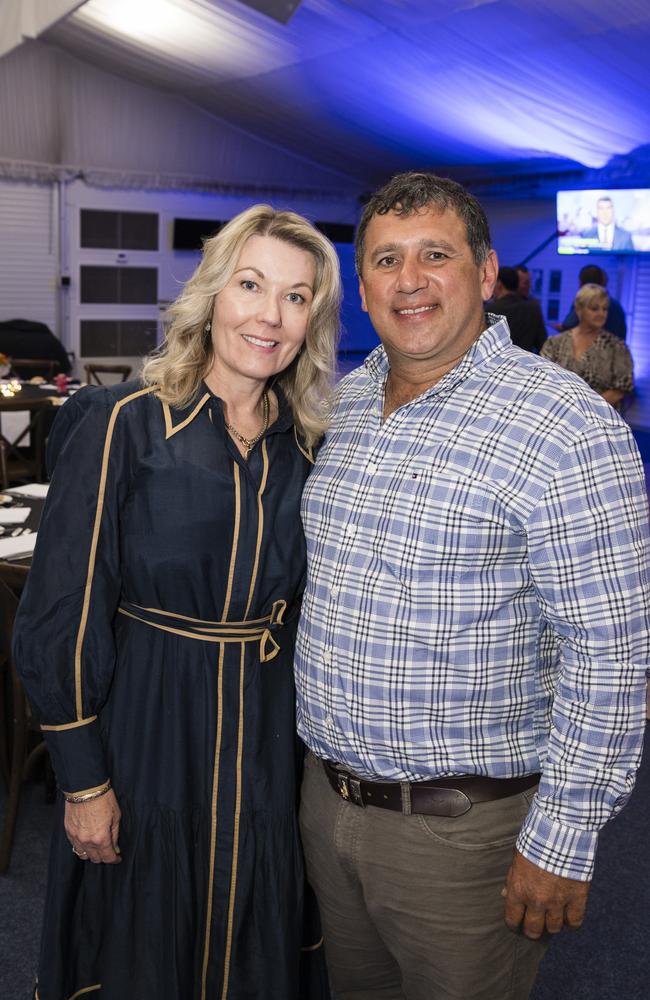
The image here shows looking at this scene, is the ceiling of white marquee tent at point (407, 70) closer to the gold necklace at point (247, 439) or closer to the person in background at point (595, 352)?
the person in background at point (595, 352)

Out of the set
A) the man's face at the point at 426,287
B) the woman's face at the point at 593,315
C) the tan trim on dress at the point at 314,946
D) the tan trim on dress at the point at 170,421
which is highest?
the woman's face at the point at 593,315

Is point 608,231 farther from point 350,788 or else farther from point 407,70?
point 350,788

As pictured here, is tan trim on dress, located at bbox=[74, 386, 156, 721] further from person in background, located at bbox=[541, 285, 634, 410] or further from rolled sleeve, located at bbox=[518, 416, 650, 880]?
person in background, located at bbox=[541, 285, 634, 410]

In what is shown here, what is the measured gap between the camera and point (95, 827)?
1.72 metres

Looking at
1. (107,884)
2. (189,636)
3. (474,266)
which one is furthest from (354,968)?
(474,266)

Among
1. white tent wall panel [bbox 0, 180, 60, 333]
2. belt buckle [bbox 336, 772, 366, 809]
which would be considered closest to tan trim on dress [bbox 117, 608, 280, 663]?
belt buckle [bbox 336, 772, 366, 809]

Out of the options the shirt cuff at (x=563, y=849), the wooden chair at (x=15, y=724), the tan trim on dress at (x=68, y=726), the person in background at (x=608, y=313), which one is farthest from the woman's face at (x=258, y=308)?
the person in background at (x=608, y=313)

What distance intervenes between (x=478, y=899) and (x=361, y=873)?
203 mm

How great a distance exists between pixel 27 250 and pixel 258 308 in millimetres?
11330

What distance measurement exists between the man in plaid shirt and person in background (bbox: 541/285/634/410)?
4767mm

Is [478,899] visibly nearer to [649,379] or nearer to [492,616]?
[492,616]

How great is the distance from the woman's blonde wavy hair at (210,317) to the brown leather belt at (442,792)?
0.65 m

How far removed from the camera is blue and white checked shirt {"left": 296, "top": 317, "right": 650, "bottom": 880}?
1484 mm

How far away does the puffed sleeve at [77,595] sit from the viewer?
1.65 m
